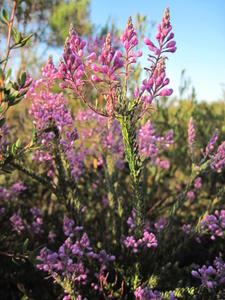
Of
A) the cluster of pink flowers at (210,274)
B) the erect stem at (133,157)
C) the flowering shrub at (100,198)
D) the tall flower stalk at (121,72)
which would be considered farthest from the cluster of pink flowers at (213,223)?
the tall flower stalk at (121,72)

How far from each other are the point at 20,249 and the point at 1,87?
0.73 meters

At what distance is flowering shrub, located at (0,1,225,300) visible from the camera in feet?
4.04

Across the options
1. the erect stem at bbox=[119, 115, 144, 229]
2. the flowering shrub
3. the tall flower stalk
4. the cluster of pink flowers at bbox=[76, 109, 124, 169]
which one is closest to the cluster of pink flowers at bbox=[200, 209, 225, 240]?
the flowering shrub

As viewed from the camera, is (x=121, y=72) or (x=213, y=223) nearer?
(x=121, y=72)

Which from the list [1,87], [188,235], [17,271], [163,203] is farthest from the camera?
[163,203]

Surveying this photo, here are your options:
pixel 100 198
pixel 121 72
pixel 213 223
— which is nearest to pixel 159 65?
pixel 121 72

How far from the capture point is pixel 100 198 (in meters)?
2.84

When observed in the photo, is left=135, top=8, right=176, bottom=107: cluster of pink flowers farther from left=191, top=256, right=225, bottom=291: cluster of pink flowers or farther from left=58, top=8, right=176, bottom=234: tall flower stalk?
left=191, top=256, right=225, bottom=291: cluster of pink flowers

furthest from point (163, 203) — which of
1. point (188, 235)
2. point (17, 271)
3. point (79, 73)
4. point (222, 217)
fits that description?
point (79, 73)

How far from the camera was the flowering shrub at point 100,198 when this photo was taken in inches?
48.5

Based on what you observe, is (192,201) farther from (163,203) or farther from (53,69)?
(53,69)

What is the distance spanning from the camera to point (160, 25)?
47.8 inches

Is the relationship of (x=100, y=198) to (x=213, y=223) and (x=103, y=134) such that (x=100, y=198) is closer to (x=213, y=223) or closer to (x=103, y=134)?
(x=103, y=134)

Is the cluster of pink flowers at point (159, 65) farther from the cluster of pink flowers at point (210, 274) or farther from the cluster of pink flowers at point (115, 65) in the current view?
the cluster of pink flowers at point (210, 274)
